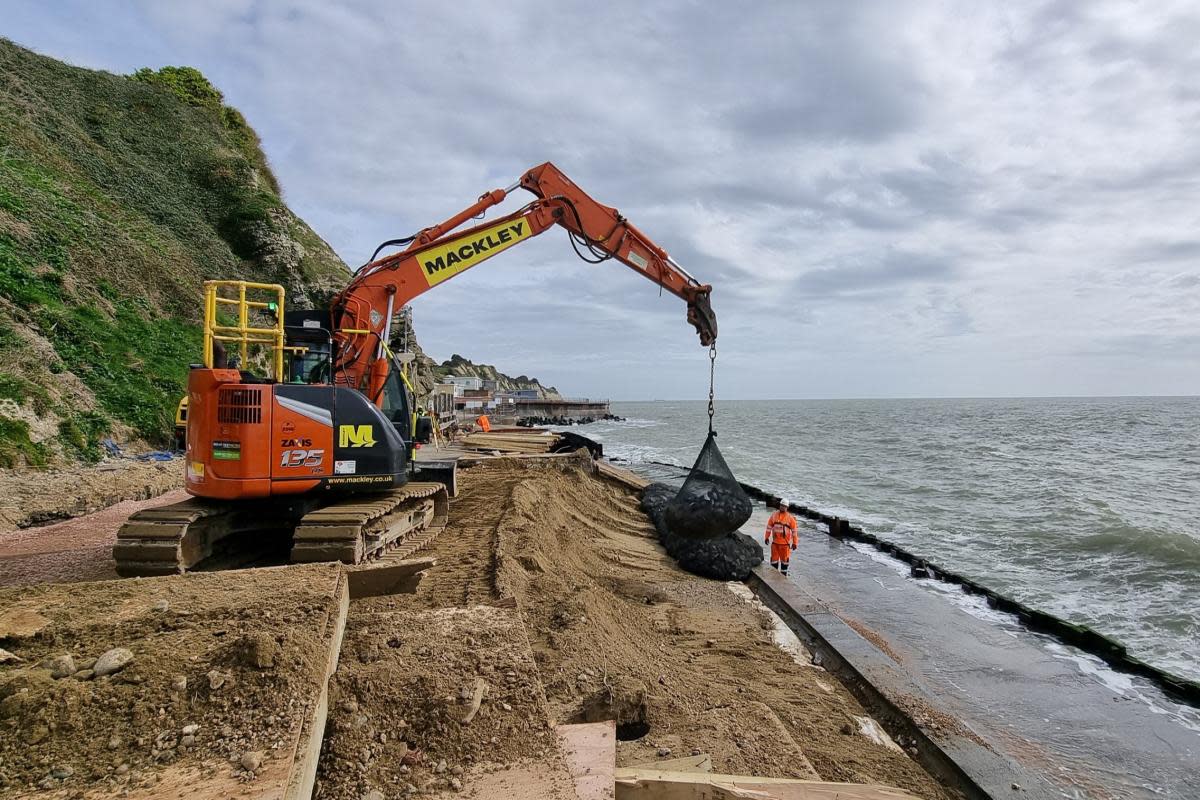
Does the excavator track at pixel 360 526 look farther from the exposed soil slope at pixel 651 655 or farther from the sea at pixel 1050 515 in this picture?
the sea at pixel 1050 515

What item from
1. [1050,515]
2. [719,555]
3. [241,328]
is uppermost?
[241,328]

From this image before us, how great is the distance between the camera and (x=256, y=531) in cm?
652

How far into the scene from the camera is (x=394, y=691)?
322 cm

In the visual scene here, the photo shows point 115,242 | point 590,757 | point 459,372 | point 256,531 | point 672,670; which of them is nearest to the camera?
point 590,757

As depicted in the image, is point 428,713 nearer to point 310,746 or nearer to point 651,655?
point 310,746

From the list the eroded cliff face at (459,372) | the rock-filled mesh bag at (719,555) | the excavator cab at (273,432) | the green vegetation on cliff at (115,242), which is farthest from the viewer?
the eroded cliff face at (459,372)

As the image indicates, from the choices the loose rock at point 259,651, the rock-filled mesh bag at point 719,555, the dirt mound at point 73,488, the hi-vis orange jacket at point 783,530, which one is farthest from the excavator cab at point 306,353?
the hi-vis orange jacket at point 783,530

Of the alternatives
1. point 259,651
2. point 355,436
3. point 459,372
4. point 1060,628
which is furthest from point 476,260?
point 459,372

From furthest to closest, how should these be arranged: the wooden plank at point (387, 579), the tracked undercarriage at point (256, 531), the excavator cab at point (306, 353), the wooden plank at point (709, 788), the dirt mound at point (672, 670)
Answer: the excavator cab at point (306, 353), the tracked undercarriage at point (256, 531), the wooden plank at point (387, 579), the dirt mound at point (672, 670), the wooden plank at point (709, 788)

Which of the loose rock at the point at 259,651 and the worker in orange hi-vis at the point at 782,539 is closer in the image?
the loose rock at the point at 259,651

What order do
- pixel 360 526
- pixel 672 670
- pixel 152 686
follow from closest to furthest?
1. pixel 152 686
2. pixel 360 526
3. pixel 672 670

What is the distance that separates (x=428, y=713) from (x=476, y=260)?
6.45 meters

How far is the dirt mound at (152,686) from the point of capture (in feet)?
→ 7.78

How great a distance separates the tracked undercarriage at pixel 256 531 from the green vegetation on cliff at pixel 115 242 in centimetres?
715
